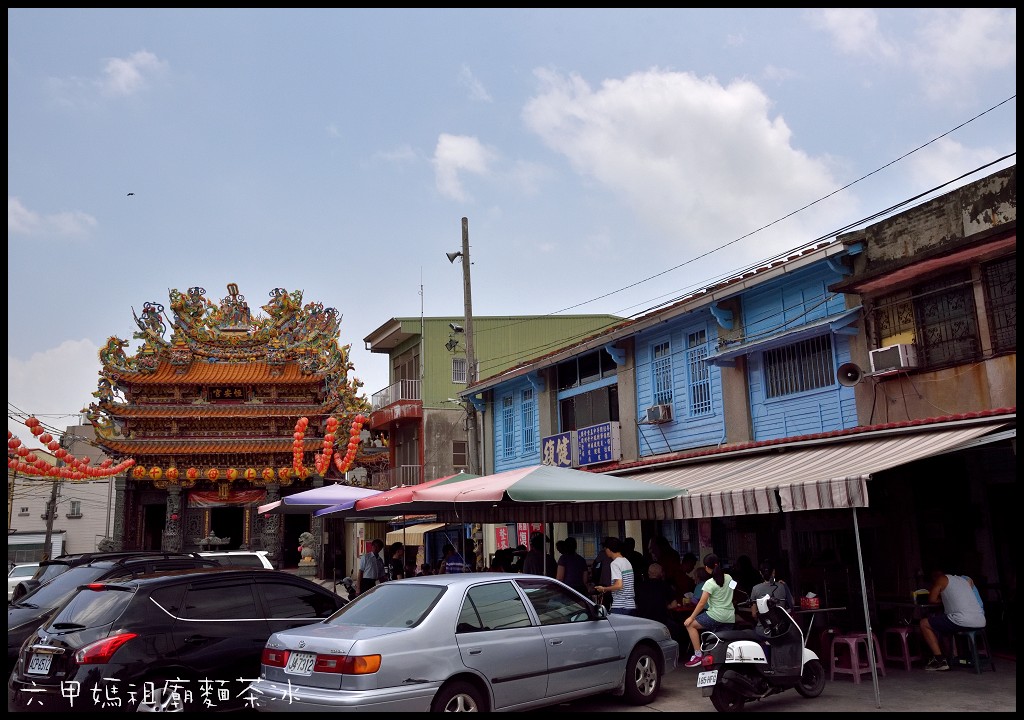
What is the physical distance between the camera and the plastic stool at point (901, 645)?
31.7 feet

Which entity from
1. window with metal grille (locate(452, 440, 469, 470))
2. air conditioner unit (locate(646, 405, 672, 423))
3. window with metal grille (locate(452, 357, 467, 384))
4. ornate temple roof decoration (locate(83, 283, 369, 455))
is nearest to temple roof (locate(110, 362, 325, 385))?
ornate temple roof decoration (locate(83, 283, 369, 455))

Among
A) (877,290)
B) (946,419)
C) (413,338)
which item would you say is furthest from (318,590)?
(413,338)

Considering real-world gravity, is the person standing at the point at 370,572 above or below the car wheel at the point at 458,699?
above

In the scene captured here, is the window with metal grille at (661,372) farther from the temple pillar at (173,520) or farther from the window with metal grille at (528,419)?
the temple pillar at (173,520)

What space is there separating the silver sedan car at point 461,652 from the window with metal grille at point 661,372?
884 cm

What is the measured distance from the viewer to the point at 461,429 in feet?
109

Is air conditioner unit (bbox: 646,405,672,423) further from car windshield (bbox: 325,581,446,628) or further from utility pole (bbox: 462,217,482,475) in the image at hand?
Result: car windshield (bbox: 325,581,446,628)

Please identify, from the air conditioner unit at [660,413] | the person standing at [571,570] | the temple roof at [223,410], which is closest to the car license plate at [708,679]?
the person standing at [571,570]

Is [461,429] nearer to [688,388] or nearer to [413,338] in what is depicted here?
[413,338]

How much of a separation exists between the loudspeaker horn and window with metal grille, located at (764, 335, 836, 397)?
0.55m

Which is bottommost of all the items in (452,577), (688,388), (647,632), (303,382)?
(647,632)

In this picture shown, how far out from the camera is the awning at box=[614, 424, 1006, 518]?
8.64m

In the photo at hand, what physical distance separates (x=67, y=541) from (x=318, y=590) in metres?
51.1

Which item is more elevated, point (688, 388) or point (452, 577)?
point (688, 388)
